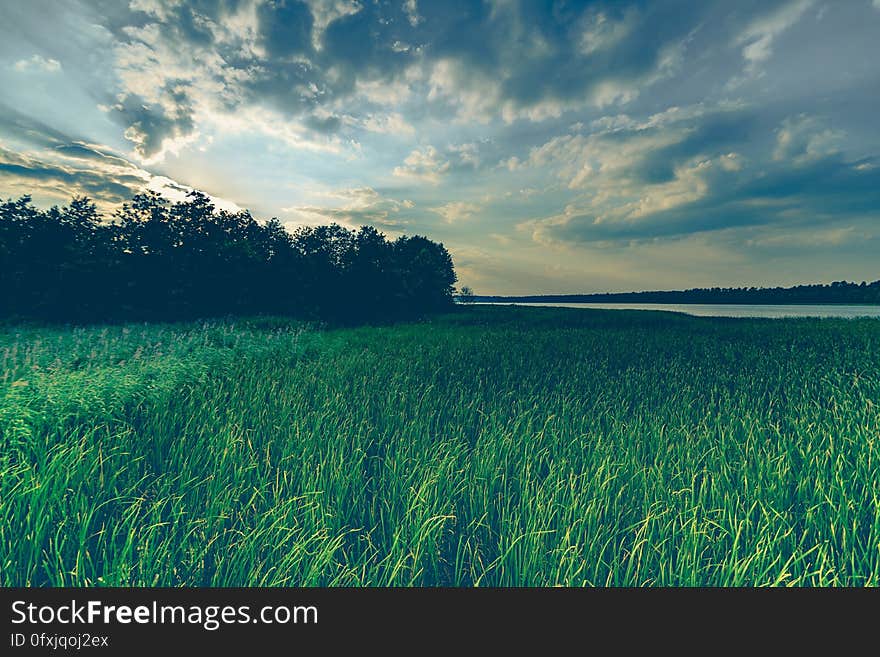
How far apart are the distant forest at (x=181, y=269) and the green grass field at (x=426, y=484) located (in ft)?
88.5

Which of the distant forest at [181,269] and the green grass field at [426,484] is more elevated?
the distant forest at [181,269]

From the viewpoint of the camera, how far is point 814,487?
318cm

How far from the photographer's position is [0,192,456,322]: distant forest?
80.3ft

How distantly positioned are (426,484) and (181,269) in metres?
36.6

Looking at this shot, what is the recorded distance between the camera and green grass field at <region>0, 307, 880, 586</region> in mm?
2316

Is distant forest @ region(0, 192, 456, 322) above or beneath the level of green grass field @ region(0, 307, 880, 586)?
above

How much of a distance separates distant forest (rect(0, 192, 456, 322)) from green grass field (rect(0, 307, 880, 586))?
88.5ft

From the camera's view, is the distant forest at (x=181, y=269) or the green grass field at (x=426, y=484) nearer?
the green grass field at (x=426, y=484)

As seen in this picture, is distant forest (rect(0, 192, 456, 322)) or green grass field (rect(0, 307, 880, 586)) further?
distant forest (rect(0, 192, 456, 322))

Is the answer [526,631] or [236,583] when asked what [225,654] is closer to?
[236,583]

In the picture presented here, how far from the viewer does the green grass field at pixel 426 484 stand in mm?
→ 2316

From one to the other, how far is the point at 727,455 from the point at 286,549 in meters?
4.50

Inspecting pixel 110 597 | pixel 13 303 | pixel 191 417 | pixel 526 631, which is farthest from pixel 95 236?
pixel 526 631

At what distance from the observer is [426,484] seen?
298 cm
